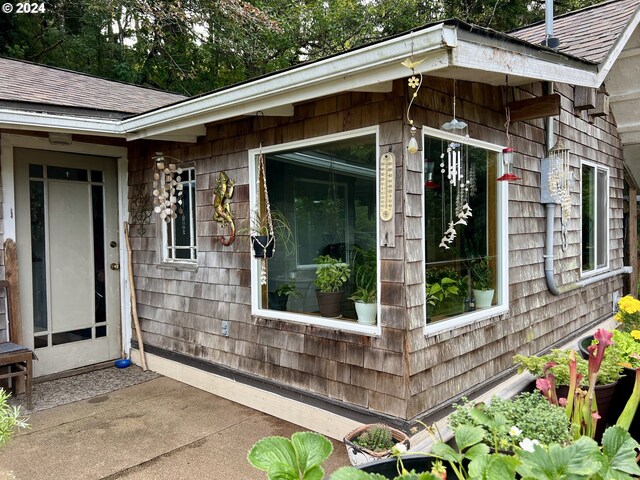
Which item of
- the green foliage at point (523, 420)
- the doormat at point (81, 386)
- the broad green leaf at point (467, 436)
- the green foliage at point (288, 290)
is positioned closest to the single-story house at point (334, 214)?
the green foliage at point (288, 290)

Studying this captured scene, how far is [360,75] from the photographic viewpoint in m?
2.36

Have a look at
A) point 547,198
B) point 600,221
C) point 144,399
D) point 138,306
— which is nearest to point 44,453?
point 144,399

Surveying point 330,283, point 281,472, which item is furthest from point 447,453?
point 330,283

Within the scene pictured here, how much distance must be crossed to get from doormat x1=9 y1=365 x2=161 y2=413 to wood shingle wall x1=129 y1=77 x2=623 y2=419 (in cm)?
35

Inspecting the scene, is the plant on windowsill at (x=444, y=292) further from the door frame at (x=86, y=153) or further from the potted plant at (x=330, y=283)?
the door frame at (x=86, y=153)

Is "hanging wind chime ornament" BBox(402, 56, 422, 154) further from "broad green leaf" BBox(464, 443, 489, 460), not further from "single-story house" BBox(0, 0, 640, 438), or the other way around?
"broad green leaf" BBox(464, 443, 489, 460)

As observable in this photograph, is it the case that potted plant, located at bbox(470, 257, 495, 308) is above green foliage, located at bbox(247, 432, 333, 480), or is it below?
above

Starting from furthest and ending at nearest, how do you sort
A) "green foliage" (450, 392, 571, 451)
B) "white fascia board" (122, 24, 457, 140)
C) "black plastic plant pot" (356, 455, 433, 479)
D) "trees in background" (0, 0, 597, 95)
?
"trees in background" (0, 0, 597, 95) → "white fascia board" (122, 24, 457, 140) → "green foliage" (450, 392, 571, 451) → "black plastic plant pot" (356, 455, 433, 479)

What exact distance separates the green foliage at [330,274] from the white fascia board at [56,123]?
2.15 m

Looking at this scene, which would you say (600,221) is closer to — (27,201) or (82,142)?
(82,142)

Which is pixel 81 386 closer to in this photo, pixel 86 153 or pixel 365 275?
pixel 86 153

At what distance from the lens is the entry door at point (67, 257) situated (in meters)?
4.12

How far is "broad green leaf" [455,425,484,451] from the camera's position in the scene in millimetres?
1212

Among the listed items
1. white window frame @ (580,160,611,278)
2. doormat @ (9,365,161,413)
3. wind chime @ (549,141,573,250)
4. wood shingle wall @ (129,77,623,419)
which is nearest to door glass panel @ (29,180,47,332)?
doormat @ (9,365,161,413)
